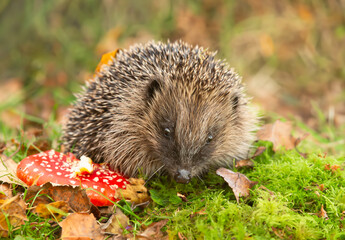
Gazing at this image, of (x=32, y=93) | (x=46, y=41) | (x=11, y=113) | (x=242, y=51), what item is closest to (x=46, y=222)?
(x=11, y=113)

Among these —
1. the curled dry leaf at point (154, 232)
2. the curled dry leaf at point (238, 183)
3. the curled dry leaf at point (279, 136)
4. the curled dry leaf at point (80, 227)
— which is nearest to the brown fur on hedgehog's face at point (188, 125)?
the curled dry leaf at point (238, 183)

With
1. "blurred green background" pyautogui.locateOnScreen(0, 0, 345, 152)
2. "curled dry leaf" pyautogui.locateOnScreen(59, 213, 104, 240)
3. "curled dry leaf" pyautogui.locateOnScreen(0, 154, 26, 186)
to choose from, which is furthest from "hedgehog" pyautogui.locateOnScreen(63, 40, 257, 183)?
"blurred green background" pyautogui.locateOnScreen(0, 0, 345, 152)

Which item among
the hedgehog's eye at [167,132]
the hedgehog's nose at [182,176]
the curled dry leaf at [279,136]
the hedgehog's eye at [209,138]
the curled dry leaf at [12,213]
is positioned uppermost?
the curled dry leaf at [279,136]

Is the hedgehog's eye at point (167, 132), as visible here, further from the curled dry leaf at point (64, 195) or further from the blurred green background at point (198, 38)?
the blurred green background at point (198, 38)

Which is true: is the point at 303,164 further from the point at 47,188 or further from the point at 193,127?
→ the point at 47,188

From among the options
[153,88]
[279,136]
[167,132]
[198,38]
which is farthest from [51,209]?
[198,38]

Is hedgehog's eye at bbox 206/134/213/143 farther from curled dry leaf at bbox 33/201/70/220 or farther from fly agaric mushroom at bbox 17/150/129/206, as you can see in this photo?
curled dry leaf at bbox 33/201/70/220

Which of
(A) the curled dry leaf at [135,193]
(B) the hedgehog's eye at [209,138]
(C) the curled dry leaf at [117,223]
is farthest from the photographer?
(B) the hedgehog's eye at [209,138]
